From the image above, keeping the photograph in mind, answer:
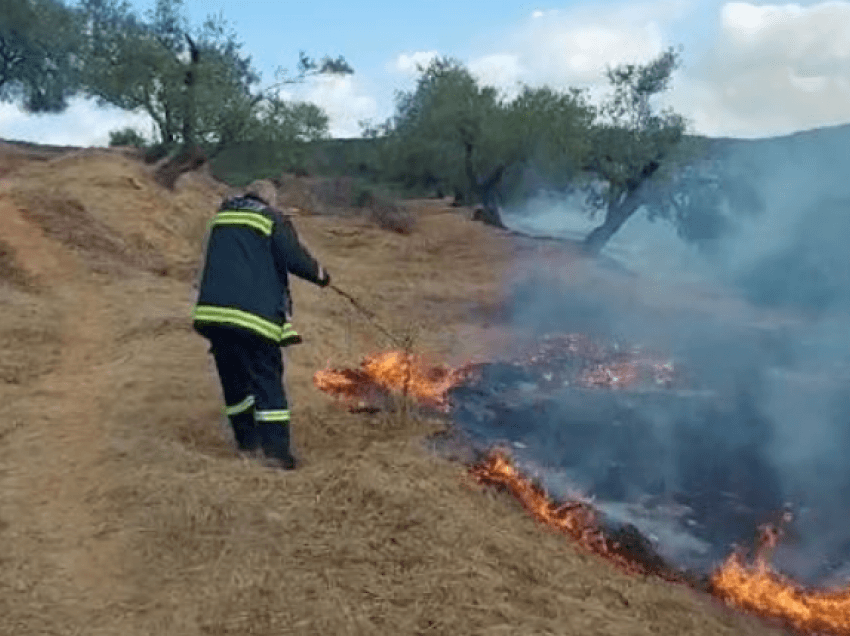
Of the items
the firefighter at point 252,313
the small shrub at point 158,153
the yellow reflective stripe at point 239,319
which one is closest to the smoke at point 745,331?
the firefighter at point 252,313

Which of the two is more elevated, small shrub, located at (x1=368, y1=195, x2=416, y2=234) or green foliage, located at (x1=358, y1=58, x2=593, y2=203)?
green foliage, located at (x1=358, y1=58, x2=593, y2=203)

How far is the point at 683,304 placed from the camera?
19.0 meters

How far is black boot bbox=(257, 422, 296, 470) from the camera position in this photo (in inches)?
253

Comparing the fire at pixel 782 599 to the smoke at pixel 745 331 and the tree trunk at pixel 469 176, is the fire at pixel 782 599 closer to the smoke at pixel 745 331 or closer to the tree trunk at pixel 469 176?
the smoke at pixel 745 331

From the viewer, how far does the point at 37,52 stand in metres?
32.4

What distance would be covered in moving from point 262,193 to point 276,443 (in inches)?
63.8

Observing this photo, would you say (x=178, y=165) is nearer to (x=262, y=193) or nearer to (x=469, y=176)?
(x=469, y=176)

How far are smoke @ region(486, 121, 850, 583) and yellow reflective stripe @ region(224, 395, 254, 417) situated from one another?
2274 millimetres

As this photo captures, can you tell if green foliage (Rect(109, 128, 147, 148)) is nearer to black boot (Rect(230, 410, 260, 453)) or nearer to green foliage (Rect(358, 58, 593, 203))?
green foliage (Rect(358, 58, 593, 203))

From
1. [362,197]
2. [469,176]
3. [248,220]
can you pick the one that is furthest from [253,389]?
[469,176]

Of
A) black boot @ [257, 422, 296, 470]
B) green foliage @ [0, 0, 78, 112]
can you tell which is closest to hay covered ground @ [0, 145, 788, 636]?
black boot @ [257, 422, 296, 470]

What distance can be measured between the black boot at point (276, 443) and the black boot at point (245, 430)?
220 millimetres

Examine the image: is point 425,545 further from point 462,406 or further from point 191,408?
point 462,406

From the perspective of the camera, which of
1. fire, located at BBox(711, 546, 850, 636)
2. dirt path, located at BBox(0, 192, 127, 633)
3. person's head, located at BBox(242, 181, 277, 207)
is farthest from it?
person's head, located at BBox(242, 181, 277, 207)
